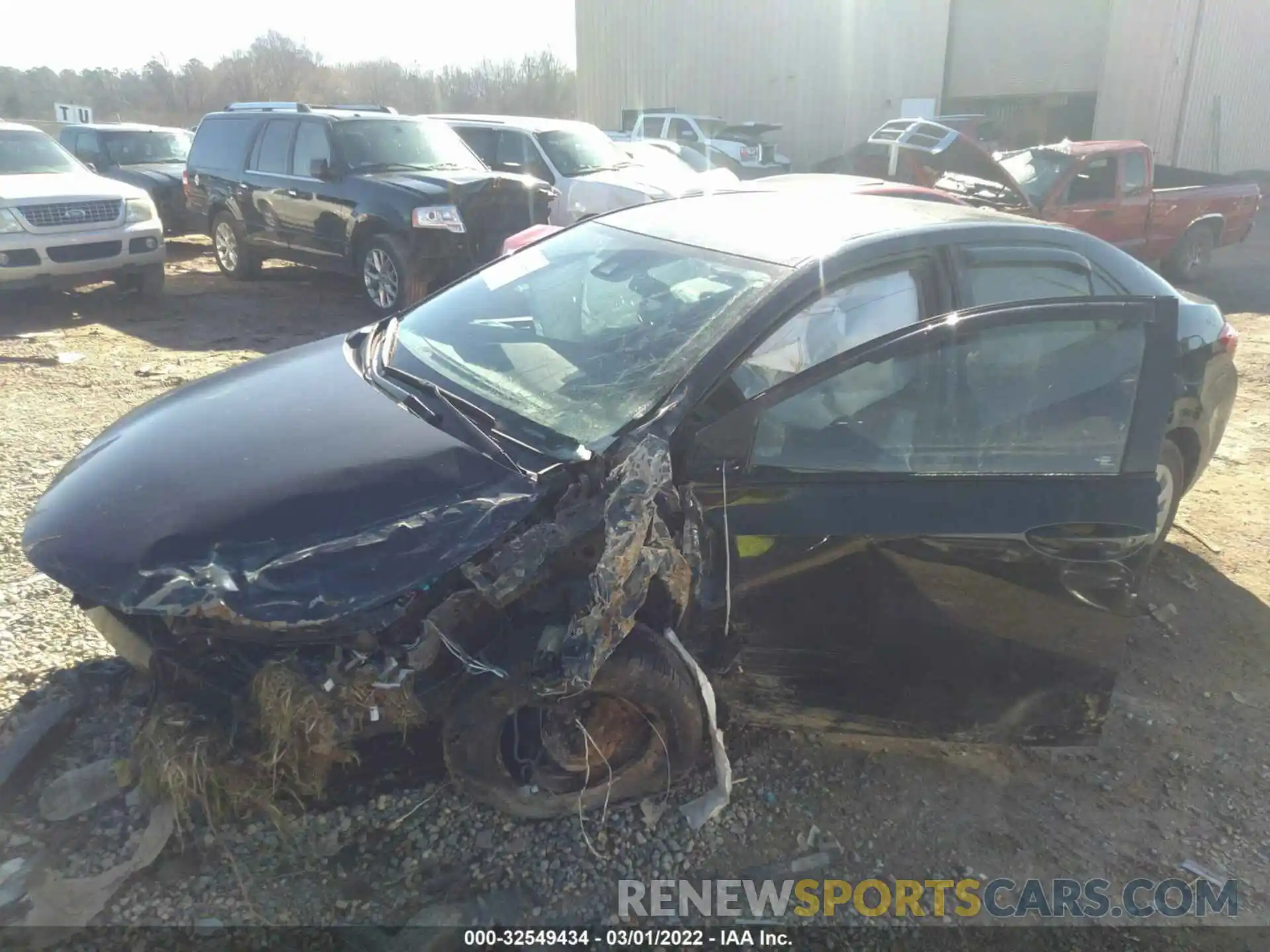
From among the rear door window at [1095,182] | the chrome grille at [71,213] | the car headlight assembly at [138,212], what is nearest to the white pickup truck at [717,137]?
the rear door window at [1095,182]

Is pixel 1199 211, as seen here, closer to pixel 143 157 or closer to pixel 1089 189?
pixel 1089 189

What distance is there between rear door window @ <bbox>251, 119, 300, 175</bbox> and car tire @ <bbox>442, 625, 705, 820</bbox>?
825 cm

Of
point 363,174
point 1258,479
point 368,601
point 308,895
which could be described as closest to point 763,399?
point 368,601

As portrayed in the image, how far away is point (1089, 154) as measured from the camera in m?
10.0

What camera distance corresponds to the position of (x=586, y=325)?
308cm

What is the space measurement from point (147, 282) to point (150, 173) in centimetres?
456

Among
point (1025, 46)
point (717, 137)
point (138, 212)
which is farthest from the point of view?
point (1025, 46)

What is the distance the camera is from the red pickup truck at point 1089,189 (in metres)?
9.34

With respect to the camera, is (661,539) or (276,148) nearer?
(661,539)

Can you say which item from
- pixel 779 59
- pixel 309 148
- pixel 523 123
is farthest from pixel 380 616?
pixel 779 59

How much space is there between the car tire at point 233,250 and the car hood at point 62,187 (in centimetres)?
116

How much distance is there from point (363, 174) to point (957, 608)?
7.70 metres

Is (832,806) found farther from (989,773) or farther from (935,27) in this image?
(935,27)

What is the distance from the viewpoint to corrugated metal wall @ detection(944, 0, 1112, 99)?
19969 millimetres
